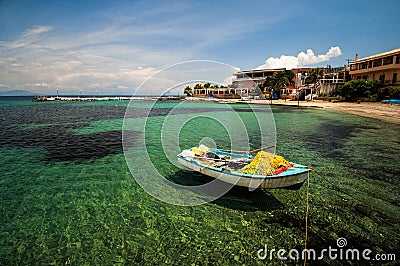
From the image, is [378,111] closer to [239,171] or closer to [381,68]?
[381,68]

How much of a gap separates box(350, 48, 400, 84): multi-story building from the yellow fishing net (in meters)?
46.2

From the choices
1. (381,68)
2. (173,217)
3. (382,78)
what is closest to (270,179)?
(173,217)

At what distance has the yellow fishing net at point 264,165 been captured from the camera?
319 inches

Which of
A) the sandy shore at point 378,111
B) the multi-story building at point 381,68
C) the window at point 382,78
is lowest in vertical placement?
the sandy shore at point 378,111

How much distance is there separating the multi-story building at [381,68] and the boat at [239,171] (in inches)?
1819

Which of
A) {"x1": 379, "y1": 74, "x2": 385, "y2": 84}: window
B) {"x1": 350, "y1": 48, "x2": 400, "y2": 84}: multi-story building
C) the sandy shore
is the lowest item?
the sandy shore

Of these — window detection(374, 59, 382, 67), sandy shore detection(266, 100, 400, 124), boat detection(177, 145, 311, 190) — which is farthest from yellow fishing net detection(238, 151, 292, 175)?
window detection(374, 59, 382, 67)

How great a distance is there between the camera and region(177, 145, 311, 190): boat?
7738 mm

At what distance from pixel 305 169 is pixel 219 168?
3.24 meters

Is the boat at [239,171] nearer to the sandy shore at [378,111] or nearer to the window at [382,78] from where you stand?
the sandy shore at [378,111]

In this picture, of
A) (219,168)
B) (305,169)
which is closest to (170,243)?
(219,168)

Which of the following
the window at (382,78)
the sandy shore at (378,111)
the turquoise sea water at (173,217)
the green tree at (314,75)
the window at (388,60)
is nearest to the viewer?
the turquoise sea water at (173,217)

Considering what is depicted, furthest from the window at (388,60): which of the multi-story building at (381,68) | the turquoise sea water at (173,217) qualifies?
the turquoise sea water at (173,217)

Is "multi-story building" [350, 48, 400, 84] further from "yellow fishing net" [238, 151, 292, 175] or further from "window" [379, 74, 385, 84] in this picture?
"yellow fishing net" [238, 151, 292, 175]
